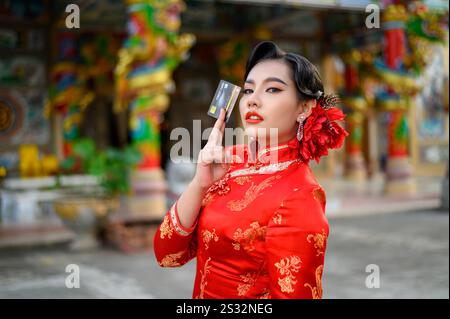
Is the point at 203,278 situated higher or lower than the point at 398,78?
lower

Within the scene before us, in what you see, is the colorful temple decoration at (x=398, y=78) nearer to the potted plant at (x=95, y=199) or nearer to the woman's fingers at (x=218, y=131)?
the potted plant at (x=95, y=199)

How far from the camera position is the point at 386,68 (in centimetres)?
1157

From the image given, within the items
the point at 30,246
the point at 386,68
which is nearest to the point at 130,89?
the point at 30,246

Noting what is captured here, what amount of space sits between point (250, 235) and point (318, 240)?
0.23 metres

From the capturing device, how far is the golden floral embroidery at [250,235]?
1871mm

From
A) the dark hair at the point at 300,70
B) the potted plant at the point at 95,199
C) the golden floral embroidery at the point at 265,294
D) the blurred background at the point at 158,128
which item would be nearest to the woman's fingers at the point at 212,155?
the dark hair at the point at 300,70

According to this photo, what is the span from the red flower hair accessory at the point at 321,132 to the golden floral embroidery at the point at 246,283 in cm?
44

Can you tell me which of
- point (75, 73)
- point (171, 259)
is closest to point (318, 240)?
point (171, 259)

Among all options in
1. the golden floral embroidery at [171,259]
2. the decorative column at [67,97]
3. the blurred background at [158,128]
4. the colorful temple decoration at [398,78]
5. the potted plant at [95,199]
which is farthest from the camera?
the decorative column at [67,97]

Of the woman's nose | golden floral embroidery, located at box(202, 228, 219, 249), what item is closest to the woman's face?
the woman's nose

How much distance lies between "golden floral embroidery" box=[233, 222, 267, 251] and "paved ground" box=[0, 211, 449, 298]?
11.1 ft

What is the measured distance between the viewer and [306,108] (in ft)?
6.58

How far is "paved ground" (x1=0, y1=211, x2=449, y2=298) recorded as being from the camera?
5.21 m

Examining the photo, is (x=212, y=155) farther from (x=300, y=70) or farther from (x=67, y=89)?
(x=67, y=89)
